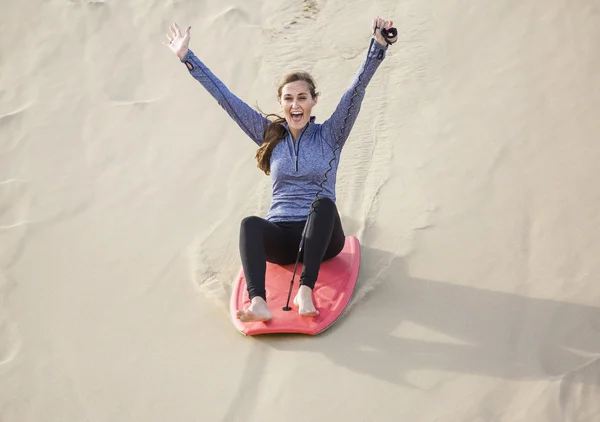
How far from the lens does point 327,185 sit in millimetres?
3412

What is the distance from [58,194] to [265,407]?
6.87 feet

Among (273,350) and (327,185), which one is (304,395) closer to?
(273,350)

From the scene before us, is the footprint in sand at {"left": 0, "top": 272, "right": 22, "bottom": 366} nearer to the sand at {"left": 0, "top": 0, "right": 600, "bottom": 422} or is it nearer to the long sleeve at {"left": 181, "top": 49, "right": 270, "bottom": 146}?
the sand at {"left": 0, "top": 0, "right": 600, "bottom": 422}

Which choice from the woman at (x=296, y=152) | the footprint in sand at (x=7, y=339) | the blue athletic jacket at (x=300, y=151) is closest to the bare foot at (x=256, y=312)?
the woman at (x=296, y=152)

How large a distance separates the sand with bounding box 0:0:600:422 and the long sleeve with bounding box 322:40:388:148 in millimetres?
581

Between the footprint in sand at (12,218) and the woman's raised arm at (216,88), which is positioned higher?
the woman's raised arm at (216,88)

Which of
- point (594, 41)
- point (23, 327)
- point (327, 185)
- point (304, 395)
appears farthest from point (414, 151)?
point (23, 327)

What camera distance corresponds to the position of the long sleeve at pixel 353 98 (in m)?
3.26

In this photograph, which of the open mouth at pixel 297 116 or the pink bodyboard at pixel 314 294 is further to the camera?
the open mouth at pixel 297 116

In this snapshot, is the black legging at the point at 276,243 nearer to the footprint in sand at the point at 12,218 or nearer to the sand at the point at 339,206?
the sand at the point at 339,206

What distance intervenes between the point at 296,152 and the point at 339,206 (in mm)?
634

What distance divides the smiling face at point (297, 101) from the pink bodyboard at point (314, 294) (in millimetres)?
604

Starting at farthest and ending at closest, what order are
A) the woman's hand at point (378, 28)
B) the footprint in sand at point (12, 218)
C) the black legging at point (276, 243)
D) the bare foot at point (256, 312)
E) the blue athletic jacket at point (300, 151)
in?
the footprint in sand at point (12, 218)
the blue athletic jacket at point (300, 151)
the woman's hand at point (378, 28)
the black legging at point (276, 243)
the bare foot at point (256, 312)

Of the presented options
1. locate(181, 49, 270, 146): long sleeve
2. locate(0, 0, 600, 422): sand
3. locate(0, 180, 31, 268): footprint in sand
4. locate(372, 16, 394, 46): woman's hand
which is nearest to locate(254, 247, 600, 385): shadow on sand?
locate(0, 0, 600, 422): sand
